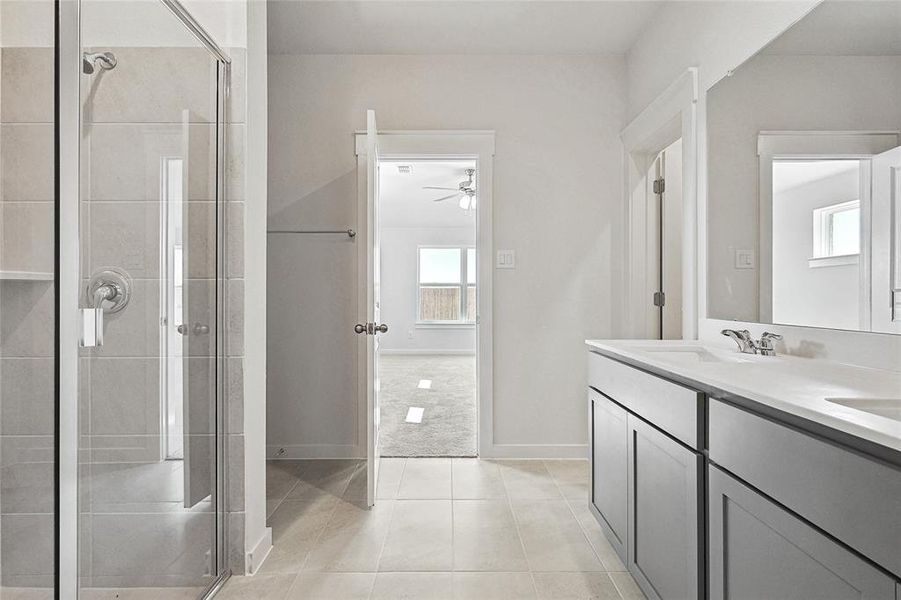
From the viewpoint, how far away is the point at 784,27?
1.80 m

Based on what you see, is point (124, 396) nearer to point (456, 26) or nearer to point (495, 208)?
point (495, 208)

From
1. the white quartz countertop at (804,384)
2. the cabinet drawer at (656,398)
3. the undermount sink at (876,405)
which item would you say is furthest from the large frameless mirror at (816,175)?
the cabinet drawer at (656,398)

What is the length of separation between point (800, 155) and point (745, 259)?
1.40ft

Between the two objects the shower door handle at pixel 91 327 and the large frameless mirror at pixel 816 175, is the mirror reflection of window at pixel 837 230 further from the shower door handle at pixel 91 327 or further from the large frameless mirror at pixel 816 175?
the shower door handle at pixel 91 327

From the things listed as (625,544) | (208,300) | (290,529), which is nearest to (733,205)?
(625,544)

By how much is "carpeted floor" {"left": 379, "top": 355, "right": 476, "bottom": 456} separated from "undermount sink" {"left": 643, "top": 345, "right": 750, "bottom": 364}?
178cm

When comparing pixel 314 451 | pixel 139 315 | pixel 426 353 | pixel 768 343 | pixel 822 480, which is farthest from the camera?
pixel 426 353

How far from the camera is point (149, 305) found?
151 centimetres

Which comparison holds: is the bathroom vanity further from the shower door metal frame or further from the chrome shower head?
the chrome shower head

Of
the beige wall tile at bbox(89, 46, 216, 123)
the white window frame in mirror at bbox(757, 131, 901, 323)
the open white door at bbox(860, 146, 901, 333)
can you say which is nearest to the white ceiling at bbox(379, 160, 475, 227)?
the beige wall tile at bbox(89, 46, 216, 123)

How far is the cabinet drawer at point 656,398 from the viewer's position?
1381mm

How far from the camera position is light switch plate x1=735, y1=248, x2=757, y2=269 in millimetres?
1954

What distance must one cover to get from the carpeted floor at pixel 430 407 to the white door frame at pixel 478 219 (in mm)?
377

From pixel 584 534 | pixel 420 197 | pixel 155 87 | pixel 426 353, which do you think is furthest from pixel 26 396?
pixel 426 353
